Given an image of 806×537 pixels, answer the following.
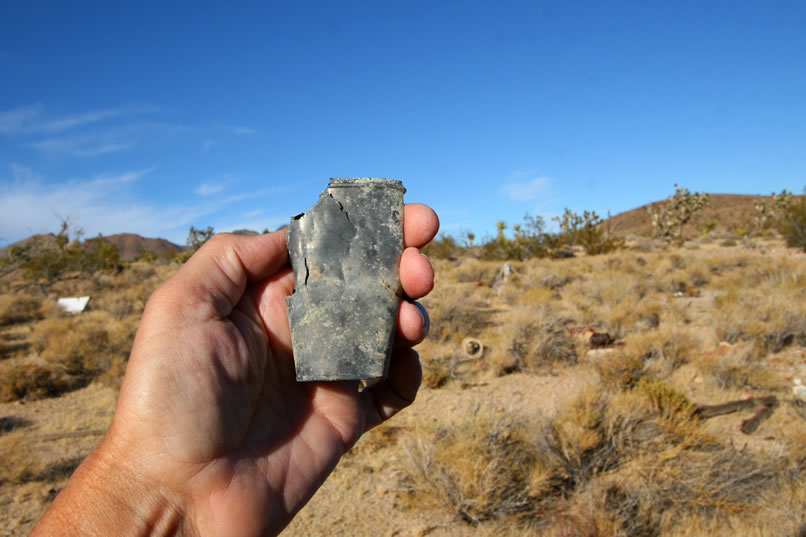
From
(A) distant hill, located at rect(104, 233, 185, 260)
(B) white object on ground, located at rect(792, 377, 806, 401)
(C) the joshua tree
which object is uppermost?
(A) distant hill, located at rect(104, 233, 185, 260)

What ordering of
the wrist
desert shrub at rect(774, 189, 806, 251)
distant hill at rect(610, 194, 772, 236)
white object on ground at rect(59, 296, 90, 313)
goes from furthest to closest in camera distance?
distant hill at rect(610, 194, 772, 236) < desert shrub at rect(774, 189, 806, 251) < white object on ground at rect(59, 296, 90, 313) < the wrist

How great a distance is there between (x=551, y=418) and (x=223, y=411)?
4086 mm

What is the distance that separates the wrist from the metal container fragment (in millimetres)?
640

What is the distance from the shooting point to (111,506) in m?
1.58

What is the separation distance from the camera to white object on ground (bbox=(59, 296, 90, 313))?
45.6ft

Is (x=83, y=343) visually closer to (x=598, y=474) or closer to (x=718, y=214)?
(x=598, y=474)

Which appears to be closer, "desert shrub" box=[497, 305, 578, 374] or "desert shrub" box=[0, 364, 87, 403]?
"desert shrub" box=[0, 364, 87, 403]

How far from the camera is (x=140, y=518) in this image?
1587 millimetres

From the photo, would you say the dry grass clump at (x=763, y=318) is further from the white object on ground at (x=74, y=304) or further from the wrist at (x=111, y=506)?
the white object on ground at (x=74, y=304)

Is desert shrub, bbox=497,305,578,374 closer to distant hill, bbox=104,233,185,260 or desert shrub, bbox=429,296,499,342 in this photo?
desert shrub, bbox=429,296,499,342

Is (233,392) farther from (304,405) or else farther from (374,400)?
(374,400)

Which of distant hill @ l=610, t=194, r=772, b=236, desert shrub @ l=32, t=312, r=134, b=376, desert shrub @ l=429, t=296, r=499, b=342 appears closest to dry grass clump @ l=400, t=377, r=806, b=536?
desert shrub @ l=429, t=296, r=499, b=342

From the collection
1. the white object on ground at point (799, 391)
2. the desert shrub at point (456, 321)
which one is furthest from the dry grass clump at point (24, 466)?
the white object on ground at point (799, 391)

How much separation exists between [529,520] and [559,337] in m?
4.71
